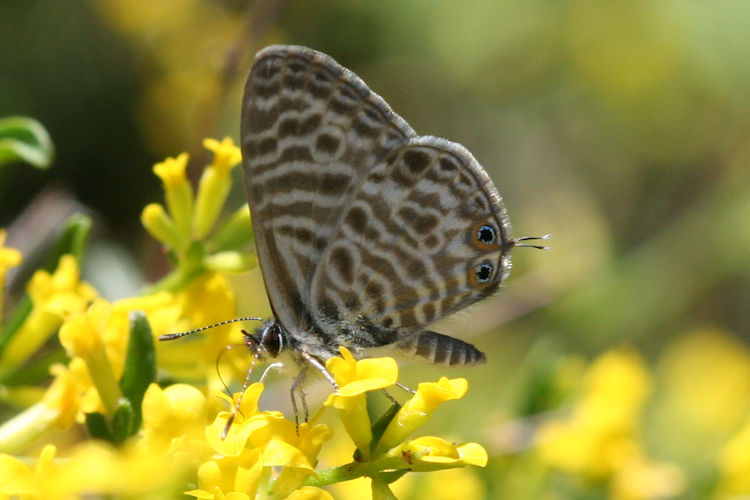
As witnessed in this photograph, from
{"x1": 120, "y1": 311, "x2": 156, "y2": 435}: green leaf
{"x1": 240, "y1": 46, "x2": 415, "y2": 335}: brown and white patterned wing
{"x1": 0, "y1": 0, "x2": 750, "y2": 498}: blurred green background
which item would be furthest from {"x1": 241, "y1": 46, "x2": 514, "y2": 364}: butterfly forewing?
{"x1": 0, "y1": 0, "x2": 750, "y2": 498}: blurred green background

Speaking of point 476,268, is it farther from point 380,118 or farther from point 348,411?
point 348,411

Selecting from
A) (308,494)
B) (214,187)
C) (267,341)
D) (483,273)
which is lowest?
(308,494)

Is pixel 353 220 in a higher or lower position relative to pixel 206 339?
higher

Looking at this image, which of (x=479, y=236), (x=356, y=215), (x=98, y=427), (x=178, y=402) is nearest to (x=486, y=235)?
(x=479, y=236)

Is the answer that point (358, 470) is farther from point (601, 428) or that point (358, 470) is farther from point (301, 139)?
point (601, 428)

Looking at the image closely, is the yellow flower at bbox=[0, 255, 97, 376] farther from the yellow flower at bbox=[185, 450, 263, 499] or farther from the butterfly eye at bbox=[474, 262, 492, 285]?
the butterfly eye at bbox=[474, 262, 492, 285]

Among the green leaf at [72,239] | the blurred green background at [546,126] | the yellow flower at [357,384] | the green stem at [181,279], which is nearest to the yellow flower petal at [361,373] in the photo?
the yellow flower at [357,384]

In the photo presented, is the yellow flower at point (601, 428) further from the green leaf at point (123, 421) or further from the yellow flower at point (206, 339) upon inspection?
the green leaf at point (123, 421)
